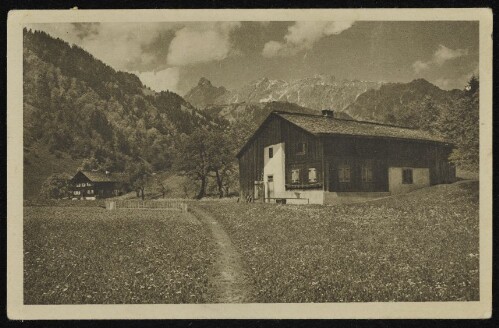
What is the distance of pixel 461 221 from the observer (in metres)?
8.45

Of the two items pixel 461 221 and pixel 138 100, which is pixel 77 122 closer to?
pixel 138 100

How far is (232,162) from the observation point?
9.15 m

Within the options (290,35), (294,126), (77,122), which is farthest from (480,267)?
(77,122)

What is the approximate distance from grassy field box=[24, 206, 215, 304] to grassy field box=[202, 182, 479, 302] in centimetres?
104

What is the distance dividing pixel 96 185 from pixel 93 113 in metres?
1.69

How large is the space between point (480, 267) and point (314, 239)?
369 cm

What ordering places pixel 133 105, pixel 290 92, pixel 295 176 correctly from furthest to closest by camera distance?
pixel 295 176 → pixel 290 92 → pixel 133 105

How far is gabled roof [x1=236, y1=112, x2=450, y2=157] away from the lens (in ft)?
30.5

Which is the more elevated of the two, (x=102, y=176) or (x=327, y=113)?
(x=327, y=113)

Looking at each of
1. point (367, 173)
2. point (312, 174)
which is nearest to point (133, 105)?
point (312, 174)

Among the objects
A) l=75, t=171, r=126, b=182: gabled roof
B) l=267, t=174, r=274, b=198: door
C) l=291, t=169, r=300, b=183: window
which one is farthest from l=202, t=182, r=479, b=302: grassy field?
l=75, t=171, r=126, b=182: gabled roof

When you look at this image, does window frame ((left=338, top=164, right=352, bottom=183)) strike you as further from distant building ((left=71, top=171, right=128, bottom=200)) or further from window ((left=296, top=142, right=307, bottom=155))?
distant building ((left=71, top=171, right=128, bottom=200))

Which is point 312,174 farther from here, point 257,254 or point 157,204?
point 157,204

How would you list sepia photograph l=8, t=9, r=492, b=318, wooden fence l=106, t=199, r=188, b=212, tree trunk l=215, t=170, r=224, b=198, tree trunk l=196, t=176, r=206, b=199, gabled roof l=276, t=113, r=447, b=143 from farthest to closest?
1. gabled roof l=276, t=113, r=447, b=143
2. tree trunk l=215, t=170, r=224, b=198
3. tree trunk l=196, t=176, r=206, b=199
4. wooden fence l=106, t=199, r=188, b=212
5. sepia photograph l=8, t=9, r=492, b=318
